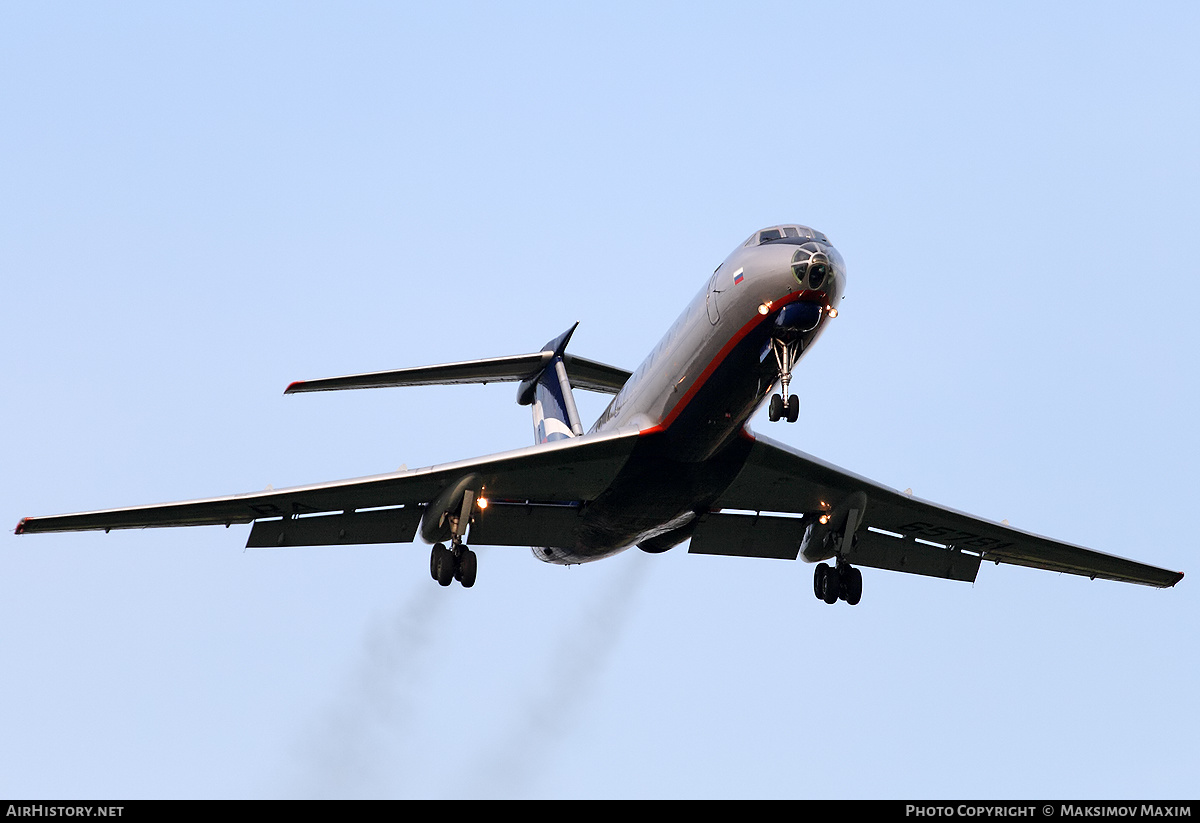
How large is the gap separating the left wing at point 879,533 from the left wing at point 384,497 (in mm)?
3330

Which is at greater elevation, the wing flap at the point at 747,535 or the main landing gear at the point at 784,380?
the main landing gear at the point at 784,380

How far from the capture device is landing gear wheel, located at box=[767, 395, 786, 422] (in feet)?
82.6

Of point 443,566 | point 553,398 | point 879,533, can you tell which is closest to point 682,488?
point 443,566

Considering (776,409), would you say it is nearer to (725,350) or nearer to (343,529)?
(725,350)

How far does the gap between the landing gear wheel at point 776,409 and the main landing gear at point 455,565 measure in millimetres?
Result: 7532

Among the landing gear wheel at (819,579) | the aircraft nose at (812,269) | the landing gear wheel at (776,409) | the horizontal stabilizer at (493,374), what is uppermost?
the aircraft nose at (812,269)

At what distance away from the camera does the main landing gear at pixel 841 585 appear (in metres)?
31.2

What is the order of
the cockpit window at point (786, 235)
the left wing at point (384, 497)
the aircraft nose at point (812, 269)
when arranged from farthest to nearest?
1. the left wing at point (384, 497)
2. the cockpit window at point (786, 235)
3. the aircraft nose at point (812, 269)

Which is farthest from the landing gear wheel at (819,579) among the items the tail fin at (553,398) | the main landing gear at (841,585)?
the tail fin at (553,398)

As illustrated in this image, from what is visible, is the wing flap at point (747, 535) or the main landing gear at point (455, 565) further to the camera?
the wing flap at point (747, 535)

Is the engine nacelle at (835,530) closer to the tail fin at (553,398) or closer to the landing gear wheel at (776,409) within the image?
the tail fin at (553,398)

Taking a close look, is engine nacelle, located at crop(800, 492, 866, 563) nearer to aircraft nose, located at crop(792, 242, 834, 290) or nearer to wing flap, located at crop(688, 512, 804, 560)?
wing flap, located at crop(688, 512, 804, 560)
